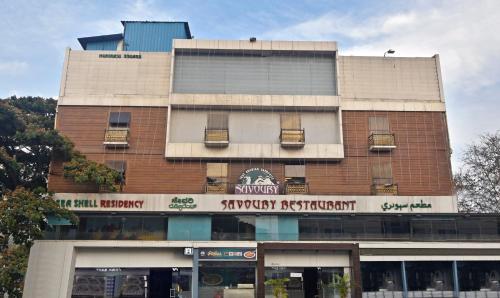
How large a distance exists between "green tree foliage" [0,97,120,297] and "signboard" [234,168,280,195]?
9402mm

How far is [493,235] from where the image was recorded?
34.3 meters

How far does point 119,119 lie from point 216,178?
30.5 feet

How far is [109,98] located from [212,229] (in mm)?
13744

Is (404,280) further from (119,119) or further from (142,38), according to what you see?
(142,38)

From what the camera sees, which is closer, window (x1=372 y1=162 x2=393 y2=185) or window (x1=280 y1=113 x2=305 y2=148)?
window (x1=280 y1=113 x2=305 y2=148)

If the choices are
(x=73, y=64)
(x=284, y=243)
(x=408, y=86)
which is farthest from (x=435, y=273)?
(x=73, y=64)

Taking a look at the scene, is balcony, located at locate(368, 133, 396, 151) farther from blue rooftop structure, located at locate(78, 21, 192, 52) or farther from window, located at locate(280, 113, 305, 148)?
blue rooftop structure, located at locate(78, 21, 192, 52)

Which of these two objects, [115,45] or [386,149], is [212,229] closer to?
[386,149]

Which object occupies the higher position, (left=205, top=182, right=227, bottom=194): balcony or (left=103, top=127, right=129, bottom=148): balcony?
(left=103, top=127, right=129, bottom=148): balcony

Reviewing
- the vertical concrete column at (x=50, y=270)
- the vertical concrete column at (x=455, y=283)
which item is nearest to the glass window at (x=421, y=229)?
the vertical concrete column at (x=455, y=283)

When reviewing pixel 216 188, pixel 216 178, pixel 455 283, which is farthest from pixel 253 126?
pixel 455 283

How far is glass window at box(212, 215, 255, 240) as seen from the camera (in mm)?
33219

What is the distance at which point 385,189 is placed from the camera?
116 ft

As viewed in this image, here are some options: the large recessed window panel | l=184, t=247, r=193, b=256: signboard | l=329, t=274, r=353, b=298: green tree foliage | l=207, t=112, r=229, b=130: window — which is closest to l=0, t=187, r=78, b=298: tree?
l=184, t=247, r=193, b=256: signboard
